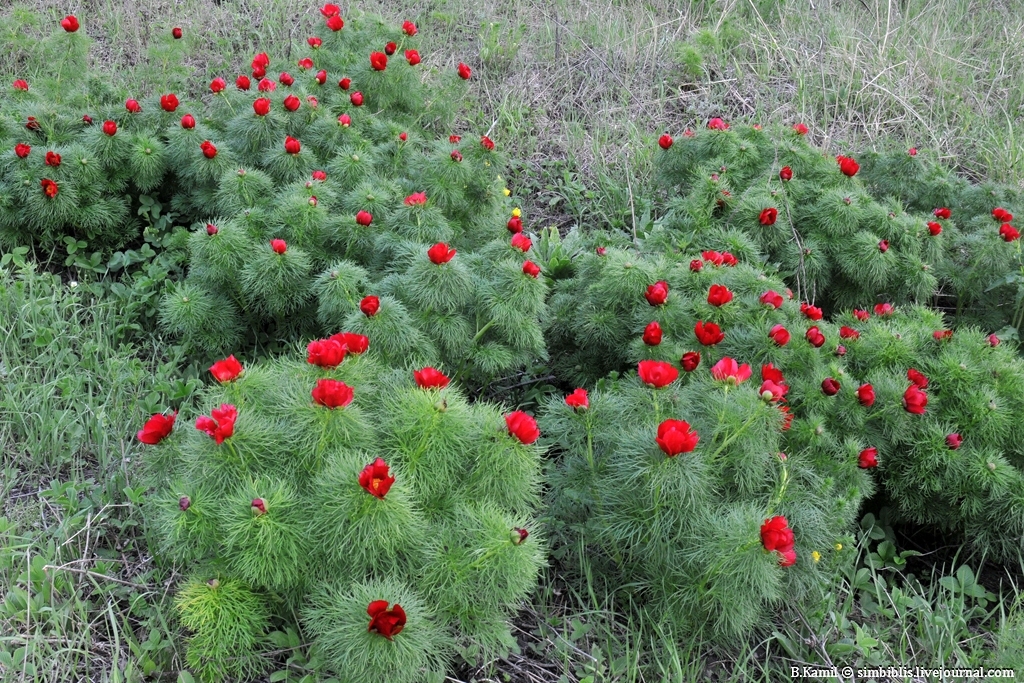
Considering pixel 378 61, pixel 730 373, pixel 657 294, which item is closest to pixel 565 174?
pixel 378 61

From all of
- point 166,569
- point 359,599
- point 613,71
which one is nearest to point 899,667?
point 359,599

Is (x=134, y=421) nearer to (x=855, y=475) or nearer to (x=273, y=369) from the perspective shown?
(x=273, y=369)

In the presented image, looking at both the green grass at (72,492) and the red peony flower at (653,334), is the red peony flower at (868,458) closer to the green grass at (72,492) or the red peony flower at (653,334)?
the red peony flower at (653,334)

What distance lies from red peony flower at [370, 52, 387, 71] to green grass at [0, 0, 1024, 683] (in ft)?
3.12

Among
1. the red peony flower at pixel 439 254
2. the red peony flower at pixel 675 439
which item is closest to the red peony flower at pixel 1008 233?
the red peony flower at pixel 675 439

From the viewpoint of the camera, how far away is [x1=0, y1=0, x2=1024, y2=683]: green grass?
191 centimetres

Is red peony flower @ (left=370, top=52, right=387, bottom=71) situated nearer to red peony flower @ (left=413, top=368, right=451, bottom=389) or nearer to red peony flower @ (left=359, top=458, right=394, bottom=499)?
red peony flower @ (left=413, top=368, right=451, bottom=389)

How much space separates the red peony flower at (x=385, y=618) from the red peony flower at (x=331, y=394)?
1.27 feet

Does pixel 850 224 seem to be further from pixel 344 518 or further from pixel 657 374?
pixel 344 518

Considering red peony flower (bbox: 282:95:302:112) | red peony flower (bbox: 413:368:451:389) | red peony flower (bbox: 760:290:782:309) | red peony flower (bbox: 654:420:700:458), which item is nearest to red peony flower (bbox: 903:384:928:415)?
red peony flower (bbox: 760:290:782:309)

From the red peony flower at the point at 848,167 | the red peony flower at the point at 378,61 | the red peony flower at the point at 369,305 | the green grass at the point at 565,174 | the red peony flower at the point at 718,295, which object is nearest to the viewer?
the green grass at the point at 565,174

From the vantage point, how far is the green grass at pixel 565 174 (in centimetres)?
191

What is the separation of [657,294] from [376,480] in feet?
3.72

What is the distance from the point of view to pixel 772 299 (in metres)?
2.31
